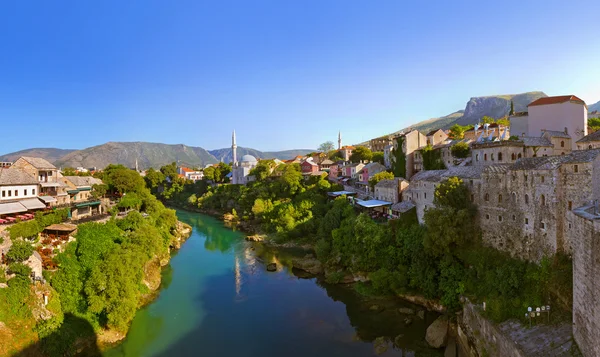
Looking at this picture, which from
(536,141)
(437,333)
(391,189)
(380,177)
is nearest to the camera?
(437,333)

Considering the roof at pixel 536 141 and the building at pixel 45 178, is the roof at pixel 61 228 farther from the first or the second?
the roof at pixel 536 141

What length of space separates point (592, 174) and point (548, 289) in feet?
19.3

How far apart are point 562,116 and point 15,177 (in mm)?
46091

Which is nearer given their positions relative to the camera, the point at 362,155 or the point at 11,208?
the point at 11,208

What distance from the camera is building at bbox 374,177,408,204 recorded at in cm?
3312

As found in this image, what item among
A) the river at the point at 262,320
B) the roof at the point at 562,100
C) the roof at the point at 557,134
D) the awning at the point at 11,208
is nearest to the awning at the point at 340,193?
the river at the point at 262,320

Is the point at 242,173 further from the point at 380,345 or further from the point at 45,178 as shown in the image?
the point at 380,345

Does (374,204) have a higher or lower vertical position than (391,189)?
lower

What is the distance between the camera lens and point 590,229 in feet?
37.2

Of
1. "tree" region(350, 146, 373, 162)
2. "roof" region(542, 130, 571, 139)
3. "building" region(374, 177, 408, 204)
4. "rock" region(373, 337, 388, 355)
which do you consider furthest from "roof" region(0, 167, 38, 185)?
"tree" region(350, 146, 373, 162)

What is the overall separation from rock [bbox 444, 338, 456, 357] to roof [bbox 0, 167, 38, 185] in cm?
3200

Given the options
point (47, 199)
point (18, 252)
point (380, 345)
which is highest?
point (47, 199)

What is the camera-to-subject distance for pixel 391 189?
33.9 meters

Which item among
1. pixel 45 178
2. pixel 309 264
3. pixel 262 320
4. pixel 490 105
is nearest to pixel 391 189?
pixel 309 264
